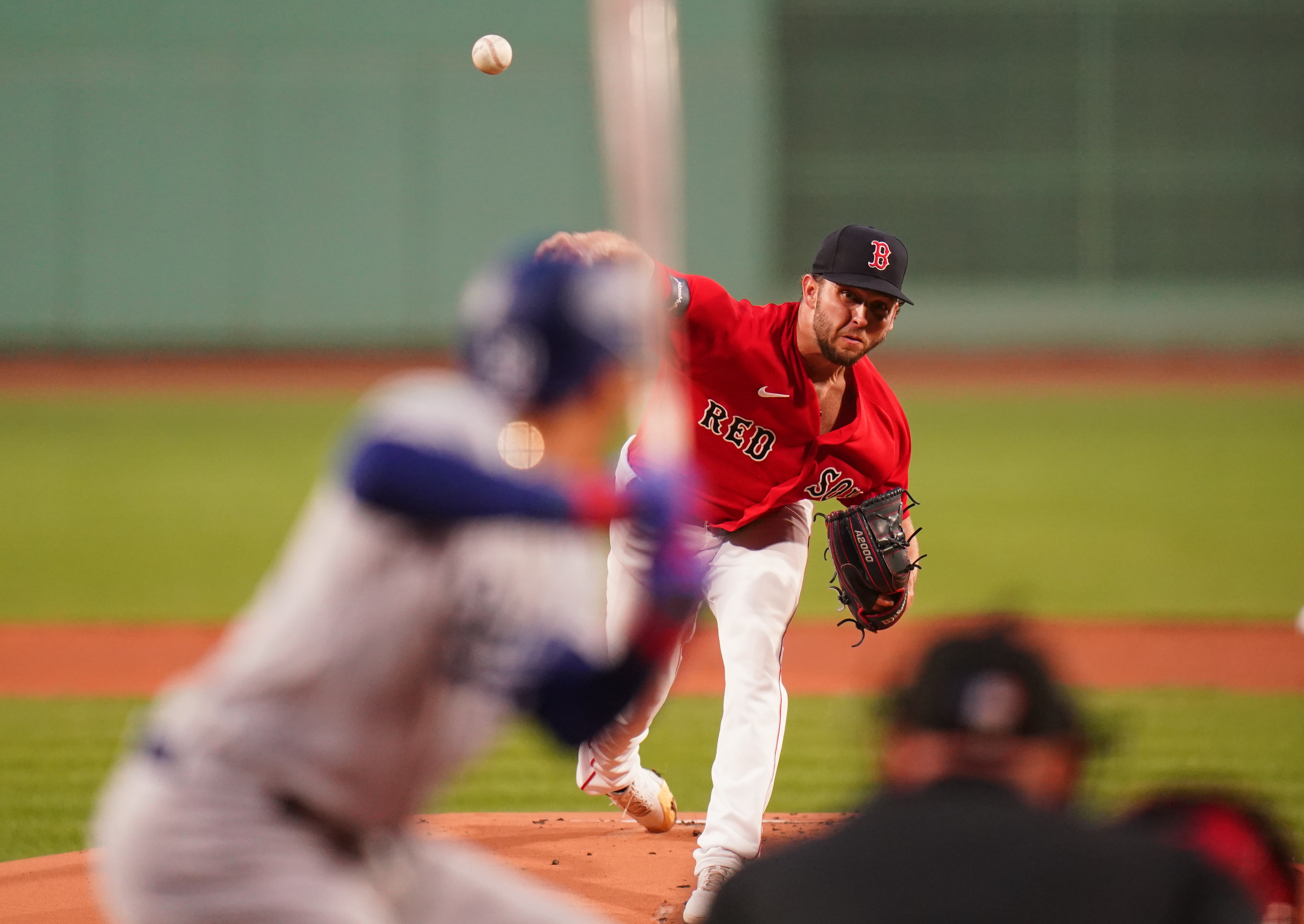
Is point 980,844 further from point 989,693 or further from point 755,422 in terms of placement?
point 755,422

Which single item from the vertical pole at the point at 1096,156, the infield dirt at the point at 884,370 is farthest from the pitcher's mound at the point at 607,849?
the vertical pole at the point at 1096,156

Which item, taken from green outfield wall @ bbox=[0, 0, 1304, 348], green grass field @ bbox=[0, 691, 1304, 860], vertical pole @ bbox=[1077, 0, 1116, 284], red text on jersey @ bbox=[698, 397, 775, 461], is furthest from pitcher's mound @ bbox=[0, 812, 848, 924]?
vertical pole @ bbox=[1077, 0, 1116, 284]

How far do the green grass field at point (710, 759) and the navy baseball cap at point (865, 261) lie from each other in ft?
5.38

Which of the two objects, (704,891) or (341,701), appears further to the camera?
(704,891)

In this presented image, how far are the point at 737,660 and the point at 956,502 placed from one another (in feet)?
36.6

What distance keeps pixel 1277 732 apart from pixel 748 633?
3.93m

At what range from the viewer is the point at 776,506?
4918 mm

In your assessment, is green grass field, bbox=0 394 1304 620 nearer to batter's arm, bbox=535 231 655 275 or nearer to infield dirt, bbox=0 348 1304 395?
infield dirt, bbox=0 348 1304 395

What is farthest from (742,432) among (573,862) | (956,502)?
(956,502)

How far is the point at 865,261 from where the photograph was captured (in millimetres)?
4754

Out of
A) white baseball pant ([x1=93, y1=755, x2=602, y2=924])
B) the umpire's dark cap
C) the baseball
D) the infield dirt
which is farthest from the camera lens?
the infield dirt

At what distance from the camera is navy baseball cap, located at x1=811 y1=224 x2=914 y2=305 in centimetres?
475

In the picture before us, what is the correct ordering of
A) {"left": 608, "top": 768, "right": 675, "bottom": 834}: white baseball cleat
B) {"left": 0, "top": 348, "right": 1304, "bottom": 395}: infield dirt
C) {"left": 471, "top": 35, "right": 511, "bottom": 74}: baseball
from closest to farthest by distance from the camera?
{"left": 471, "top": 35, "right": 511, "bottom": 74}: baseball → {"left": 608, "top": 768, "right": 675, "bottom": 834}: white baseball cleat → {"left": 0, "top": 348, "right": 1304, "bottom": 395}: infield dirt

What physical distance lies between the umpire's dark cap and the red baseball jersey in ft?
9.45
